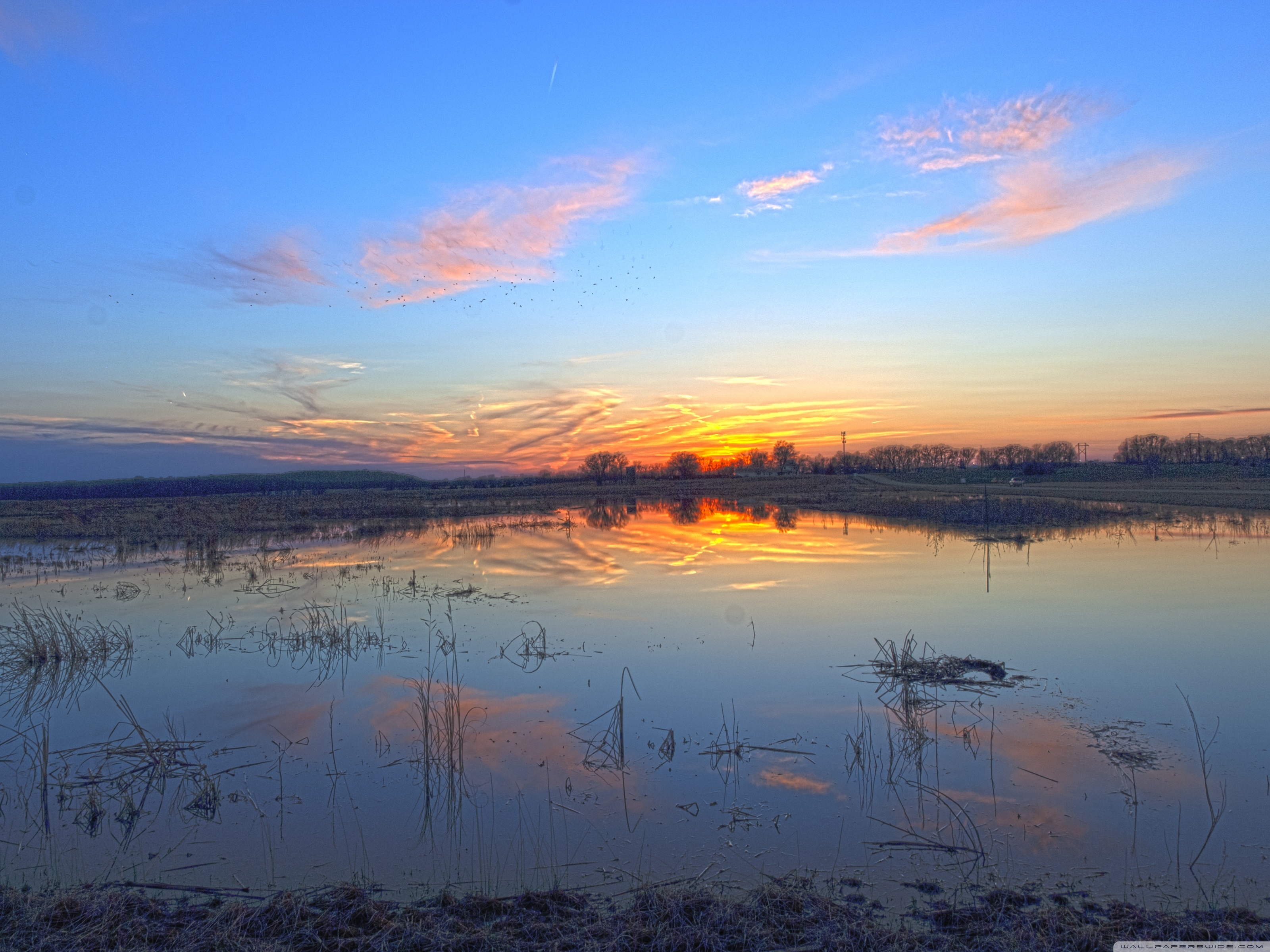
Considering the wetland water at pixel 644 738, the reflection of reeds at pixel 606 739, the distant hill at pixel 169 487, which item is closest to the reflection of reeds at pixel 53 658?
the wetland water at pixel 644 738

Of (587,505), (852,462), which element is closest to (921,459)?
(852,462)

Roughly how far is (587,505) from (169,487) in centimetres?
9069

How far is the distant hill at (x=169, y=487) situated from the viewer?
93.8 metres

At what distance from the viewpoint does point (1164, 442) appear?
138 meters

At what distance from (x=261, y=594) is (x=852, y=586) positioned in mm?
13836

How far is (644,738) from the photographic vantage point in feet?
25.6

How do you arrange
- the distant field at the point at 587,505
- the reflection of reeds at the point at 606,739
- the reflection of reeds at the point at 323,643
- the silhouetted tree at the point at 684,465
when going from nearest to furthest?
the reflection of reeds at the point at 606,739, the reflection of reeds at the point at 323,643, the distant field at the point at 587,505, the silhouetted tree at the point at 684,465

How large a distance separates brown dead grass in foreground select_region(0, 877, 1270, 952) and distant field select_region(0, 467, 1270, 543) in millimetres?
28234

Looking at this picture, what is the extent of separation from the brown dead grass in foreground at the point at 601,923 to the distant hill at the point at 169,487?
3298 inches

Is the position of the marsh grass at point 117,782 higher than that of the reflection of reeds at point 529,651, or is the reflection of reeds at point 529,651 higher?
the reflection of reeds at point 529,651

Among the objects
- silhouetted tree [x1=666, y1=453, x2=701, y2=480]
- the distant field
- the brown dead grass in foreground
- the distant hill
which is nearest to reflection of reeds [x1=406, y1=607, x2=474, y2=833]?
the brown dead grass in foreground

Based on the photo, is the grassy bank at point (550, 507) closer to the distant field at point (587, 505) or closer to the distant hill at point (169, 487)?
the distant field at point (587, 505)

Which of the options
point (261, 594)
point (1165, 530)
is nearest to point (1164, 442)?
point (1165, 530)

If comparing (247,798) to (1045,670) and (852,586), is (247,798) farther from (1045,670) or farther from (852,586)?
(852,586)
